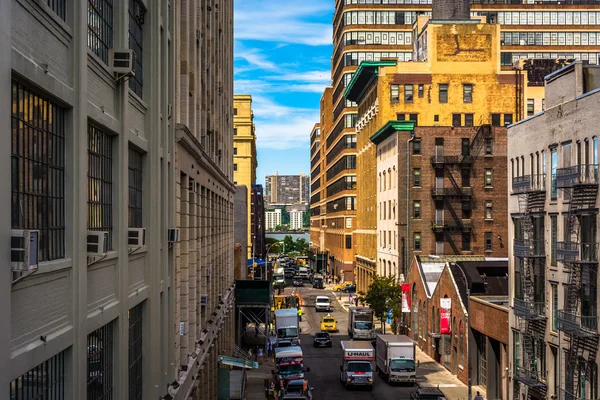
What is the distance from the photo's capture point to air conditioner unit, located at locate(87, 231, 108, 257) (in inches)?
548

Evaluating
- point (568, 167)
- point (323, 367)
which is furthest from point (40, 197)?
point (323, 367)

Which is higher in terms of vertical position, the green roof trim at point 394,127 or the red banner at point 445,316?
the green roof trim at point 394,127

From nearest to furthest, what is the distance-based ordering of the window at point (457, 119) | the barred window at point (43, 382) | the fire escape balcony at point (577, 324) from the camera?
the barred window at point (43, 382), the fire escape balcony at point (577, 324), the window at point (457, 119)

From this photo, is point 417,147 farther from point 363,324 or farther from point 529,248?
point 529,248

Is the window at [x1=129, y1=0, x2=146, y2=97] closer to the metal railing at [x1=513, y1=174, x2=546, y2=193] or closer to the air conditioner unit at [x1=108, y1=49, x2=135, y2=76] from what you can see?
the air conditioner unit at [x1=108, y1=49, x2=135, y2=76]

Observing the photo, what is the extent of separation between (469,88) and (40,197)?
90.0m

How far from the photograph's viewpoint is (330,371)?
59.2 metres

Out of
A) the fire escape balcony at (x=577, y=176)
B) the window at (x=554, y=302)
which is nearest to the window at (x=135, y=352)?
the fire escape balcony at (x=577, y=176)

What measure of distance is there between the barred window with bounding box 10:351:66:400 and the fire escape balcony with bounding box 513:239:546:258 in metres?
34.0

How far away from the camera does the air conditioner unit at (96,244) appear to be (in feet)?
45.6

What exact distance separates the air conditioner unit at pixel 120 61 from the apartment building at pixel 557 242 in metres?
25.9

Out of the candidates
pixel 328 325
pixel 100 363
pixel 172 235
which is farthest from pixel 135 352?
pixel 328 325

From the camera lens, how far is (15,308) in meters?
10.5

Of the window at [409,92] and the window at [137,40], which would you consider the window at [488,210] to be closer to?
the window at [409,92]
